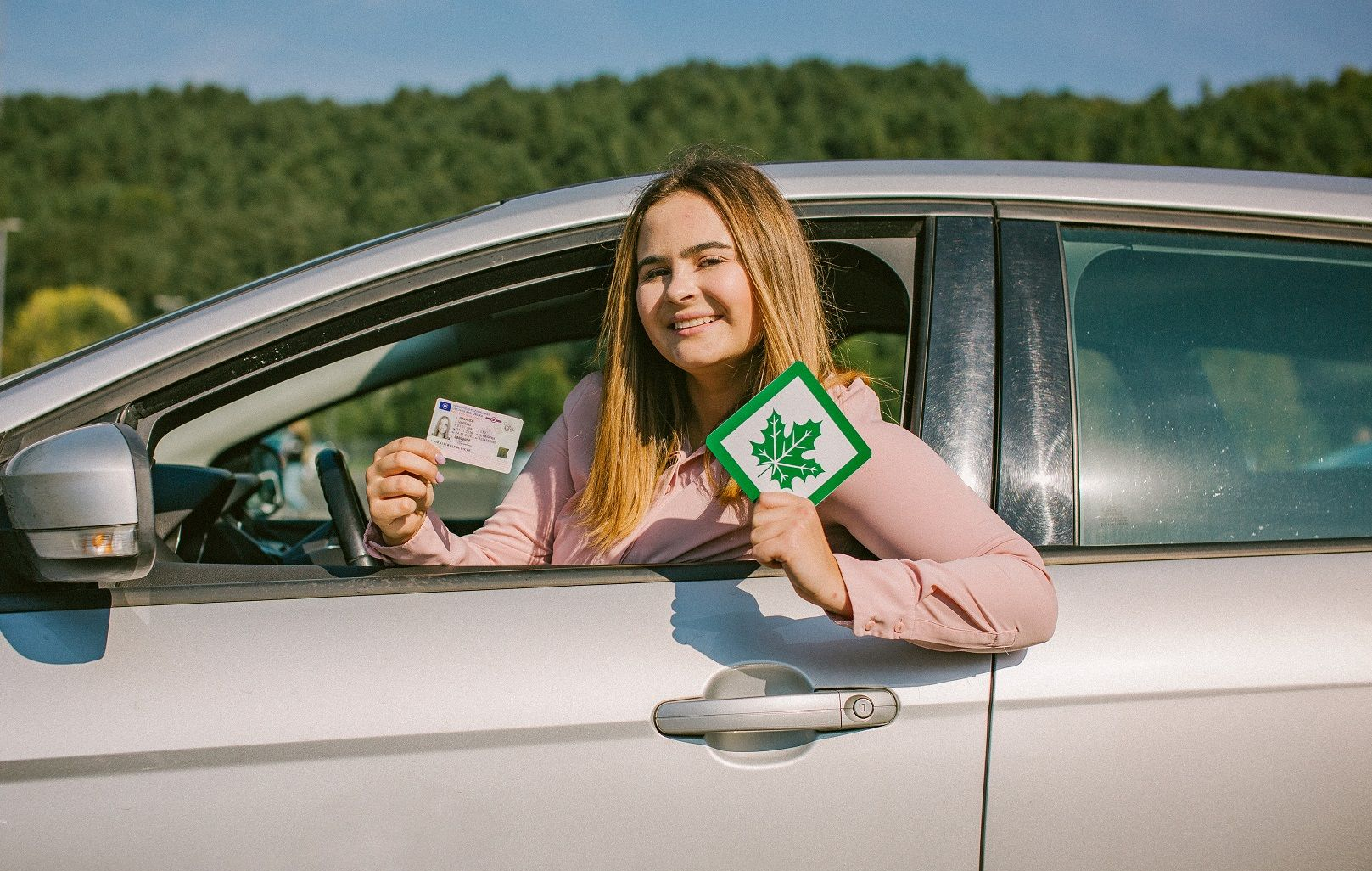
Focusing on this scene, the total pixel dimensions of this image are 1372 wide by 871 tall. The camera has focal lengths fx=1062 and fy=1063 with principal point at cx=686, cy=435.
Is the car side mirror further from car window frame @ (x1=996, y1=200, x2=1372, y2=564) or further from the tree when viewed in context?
the tree

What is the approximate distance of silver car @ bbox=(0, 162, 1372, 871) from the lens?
4.29 ft

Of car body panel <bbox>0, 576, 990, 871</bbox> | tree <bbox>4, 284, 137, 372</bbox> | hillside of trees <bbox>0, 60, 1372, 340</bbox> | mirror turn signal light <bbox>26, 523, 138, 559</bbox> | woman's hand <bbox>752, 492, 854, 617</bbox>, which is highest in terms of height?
hillside of trees <bbox>0, 60, 1372, 340</bbox>

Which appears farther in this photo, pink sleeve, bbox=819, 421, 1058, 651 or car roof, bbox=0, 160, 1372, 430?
car roof, bbox=0, 160, 1372, 430

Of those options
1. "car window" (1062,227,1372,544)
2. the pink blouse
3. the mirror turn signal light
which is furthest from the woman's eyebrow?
the mirror turn signal light

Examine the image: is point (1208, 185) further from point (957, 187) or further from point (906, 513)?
point (906, 513)

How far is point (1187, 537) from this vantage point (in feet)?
5.07

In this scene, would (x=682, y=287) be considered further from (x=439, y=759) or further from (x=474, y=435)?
(x=439, y=759)

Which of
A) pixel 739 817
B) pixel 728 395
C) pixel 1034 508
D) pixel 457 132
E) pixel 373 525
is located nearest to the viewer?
pixel 739 817

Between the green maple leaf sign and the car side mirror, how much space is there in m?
0.74

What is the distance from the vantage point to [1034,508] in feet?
5.06

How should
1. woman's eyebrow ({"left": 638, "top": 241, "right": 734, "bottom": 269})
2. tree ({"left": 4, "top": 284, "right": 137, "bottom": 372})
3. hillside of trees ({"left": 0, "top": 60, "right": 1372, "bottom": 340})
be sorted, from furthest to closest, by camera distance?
hillside of trees ({"left": 0, "top": 60, "right": 1372, "bottom": 340}), tree ({"left": 4, "top": 284, "right": 137, "bottom": 372}), woman's eyebrow ({"left": 638, "top": 241, "right": 734, "bottom": 269})

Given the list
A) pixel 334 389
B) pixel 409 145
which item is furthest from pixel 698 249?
pixel 409 145

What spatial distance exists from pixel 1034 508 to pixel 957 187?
1.72 ft

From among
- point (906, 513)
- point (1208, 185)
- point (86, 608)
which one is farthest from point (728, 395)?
point (86, 608)
